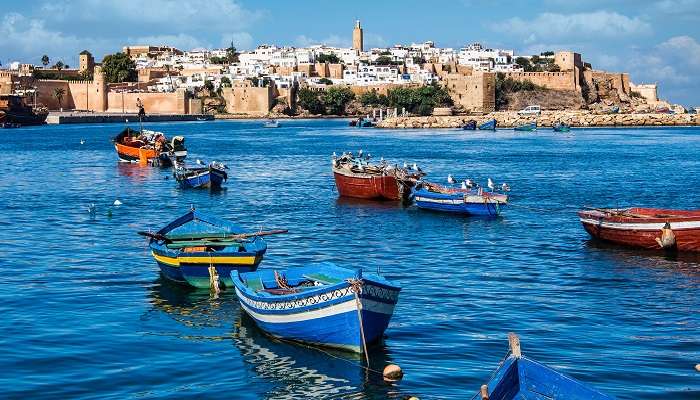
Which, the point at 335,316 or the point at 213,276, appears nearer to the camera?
the point at 335,316

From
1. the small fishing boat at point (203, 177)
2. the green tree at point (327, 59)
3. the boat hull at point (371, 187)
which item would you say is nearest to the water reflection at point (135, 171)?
the small fishing boat at point (203, 177)

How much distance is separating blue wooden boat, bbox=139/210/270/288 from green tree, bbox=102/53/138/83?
122831 millimetres

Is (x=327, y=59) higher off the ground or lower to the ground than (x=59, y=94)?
higher

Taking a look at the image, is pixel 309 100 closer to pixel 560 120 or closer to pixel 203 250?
pixel 560 120

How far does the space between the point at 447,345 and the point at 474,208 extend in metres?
15.9

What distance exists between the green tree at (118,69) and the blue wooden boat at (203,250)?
12283 cm

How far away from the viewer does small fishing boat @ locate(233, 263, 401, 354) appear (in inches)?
527

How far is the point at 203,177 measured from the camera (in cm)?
3991

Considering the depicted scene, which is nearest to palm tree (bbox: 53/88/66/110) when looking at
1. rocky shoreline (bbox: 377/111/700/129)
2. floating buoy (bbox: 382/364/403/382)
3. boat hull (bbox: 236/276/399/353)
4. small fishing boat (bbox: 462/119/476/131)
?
rocky shoreline (bbox: 377/111/700/129)

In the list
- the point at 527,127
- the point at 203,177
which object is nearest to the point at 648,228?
the point at 203,177

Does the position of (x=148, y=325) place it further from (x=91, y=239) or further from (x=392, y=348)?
(x=91, y=239)

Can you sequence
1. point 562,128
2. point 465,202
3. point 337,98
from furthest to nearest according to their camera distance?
1. point 337,98
2. point 562,128
3. point 465,202

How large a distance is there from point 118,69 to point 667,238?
12690 centimetres

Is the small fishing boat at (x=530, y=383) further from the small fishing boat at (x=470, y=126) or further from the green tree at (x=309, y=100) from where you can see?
the green tree at (x=309, y=100)
